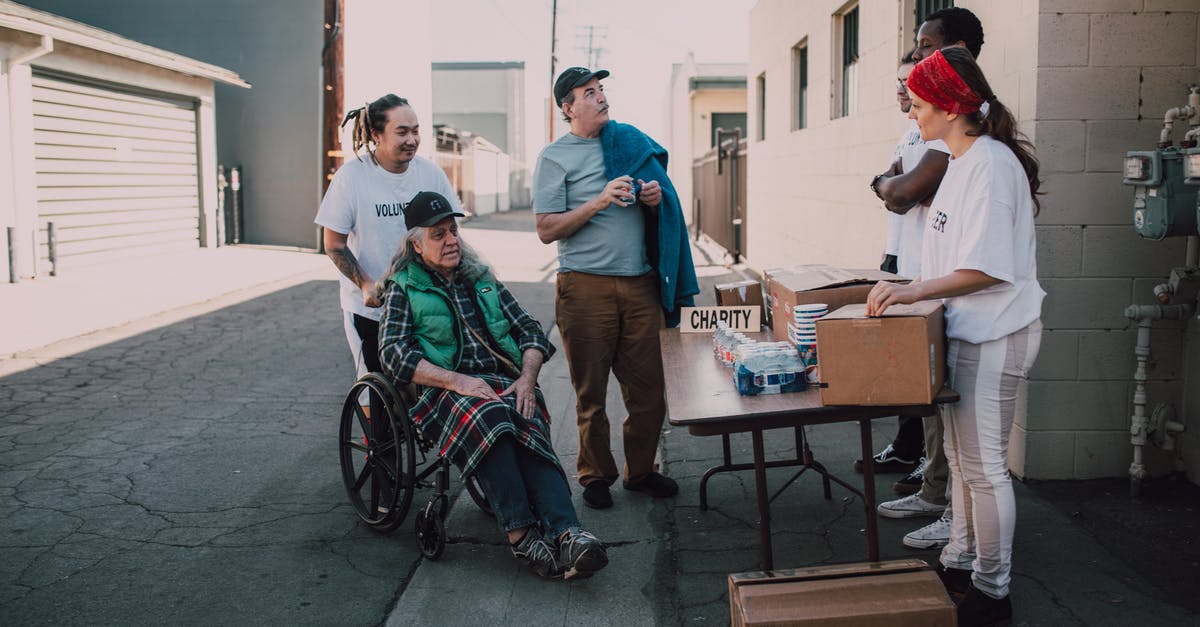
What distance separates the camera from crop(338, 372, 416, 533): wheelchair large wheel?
14.5 feet

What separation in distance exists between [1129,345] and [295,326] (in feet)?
26.4

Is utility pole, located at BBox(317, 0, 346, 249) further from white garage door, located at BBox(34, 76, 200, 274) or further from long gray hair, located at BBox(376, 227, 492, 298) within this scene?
long gray hair, located at BBox(376, 227, 492, 298)

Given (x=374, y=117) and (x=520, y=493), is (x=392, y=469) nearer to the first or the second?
(x=520, y=493)

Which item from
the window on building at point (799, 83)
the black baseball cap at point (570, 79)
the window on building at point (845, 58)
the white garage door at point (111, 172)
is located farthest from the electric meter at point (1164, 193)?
the white garage door at point (111, 172)

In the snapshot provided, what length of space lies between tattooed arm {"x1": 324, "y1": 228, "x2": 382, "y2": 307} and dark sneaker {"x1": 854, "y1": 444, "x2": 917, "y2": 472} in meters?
2.58

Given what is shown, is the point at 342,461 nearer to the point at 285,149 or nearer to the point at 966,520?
the point at 966,520

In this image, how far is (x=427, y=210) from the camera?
14.8ft

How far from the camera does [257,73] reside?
20812 mm

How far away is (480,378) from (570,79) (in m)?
1.41

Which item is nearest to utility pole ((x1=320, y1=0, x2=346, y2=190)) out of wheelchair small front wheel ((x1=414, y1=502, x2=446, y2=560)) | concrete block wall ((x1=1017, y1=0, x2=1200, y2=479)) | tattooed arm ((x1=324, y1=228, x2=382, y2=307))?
tattooed arm ((x1=324, y1=228, x2=382, y2=307))

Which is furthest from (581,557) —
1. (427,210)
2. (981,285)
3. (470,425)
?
(981,285)

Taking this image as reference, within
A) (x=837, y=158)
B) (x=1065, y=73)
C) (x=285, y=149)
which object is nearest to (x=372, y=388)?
(x=1065, y=73)

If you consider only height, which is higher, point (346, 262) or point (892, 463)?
point (346, 262)

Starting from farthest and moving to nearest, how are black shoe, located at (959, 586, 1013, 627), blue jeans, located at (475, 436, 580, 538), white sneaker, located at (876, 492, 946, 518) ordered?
white sneaker, located at (876, 492, 946, 518)
blue jeans, located at (475, 436, 580, 538)
black shoe, located at (959, 586, 1013, 627)
